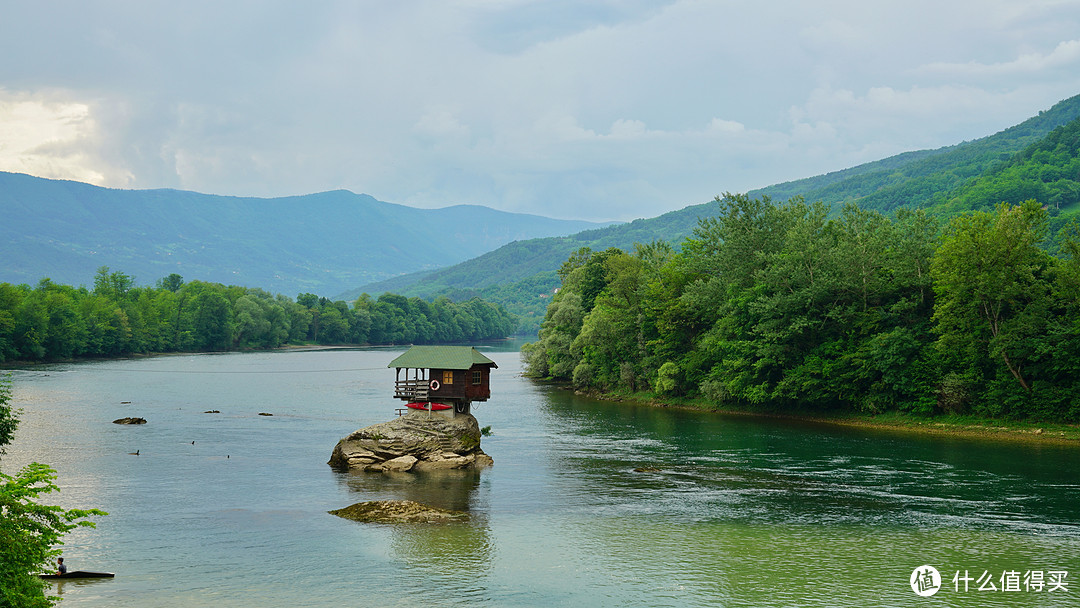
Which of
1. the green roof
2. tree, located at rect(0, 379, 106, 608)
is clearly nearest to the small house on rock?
the green roof

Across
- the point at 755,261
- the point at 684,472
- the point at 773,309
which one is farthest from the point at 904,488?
the point at 755,261

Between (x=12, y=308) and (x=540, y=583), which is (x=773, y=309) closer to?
(x=540, y=583)

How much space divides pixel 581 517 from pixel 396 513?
31.4ft

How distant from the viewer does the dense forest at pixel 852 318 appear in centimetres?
6638

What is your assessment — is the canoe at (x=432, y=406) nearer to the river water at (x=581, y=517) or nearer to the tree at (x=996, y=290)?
the river water at (x=581, y=517)

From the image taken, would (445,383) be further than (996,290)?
No

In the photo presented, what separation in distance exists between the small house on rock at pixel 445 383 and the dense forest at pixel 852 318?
32.4 metres

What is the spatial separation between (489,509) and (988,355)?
48303 mm

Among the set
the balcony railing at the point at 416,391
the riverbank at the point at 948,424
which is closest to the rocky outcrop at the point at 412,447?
the balcony railing at the point at 416,391

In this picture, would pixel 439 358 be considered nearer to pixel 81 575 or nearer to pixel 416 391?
pixel 416 391

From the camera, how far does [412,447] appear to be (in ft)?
182

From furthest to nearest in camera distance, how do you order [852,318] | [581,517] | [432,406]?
1. [852,318]
2. [432,406]
3. [581,517]

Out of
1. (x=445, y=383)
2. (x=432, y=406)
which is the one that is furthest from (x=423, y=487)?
(x=445, y=383)

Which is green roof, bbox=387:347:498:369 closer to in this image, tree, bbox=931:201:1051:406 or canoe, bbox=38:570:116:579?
canoe, bbox=38:570:116:579
